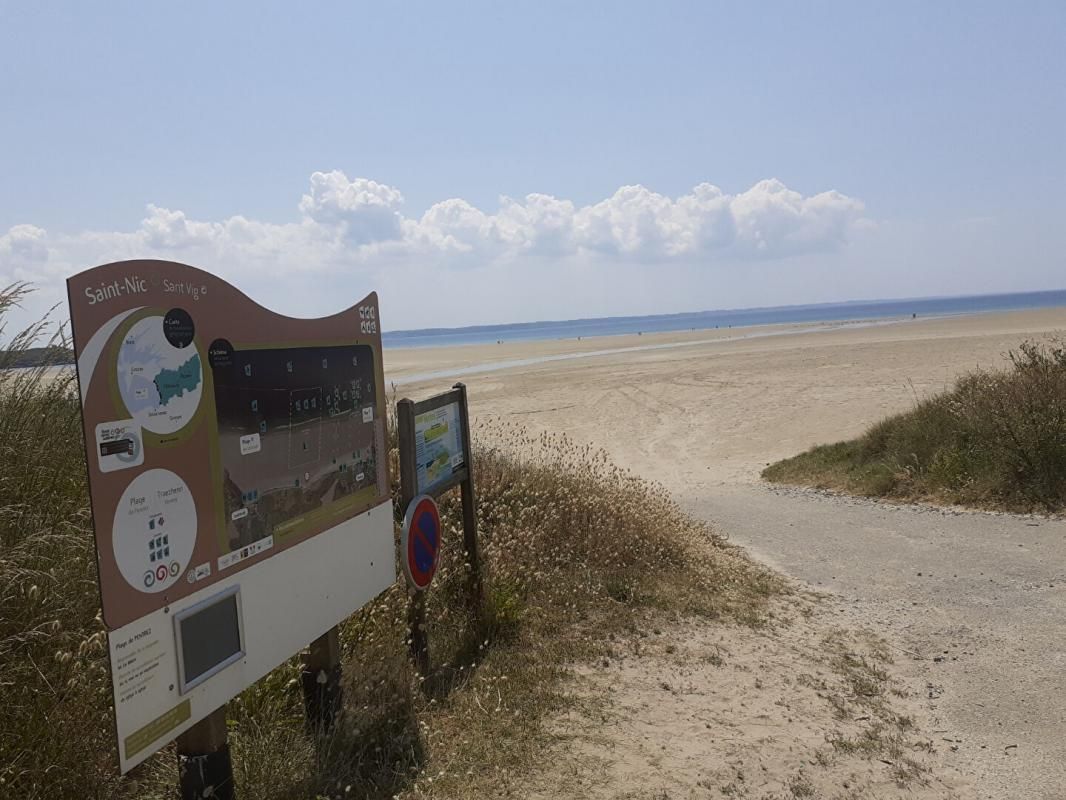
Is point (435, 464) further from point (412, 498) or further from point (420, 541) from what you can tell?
point (420, 541)

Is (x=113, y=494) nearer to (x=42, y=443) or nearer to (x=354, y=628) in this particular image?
(x=42, y=443)

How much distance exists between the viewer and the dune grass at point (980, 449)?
9.54 meters

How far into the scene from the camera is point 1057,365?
429 inches

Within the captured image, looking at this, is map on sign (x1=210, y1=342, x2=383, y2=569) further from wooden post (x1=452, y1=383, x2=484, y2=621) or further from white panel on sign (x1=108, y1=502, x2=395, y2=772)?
wooden post (x1=452, y1=383, x2=484, y2=621)

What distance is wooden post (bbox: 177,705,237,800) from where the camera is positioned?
9.45ft

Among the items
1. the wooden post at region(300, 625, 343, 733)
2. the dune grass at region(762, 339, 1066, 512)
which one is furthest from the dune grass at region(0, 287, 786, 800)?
the dune grass at region(762, 339, 1066, 512)

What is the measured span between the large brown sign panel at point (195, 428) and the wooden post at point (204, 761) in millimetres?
550

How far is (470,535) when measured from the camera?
5543 millimetres

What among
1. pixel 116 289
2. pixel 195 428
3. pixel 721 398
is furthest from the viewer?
pixel 721 398

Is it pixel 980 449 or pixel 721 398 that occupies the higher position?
pixel 980 449

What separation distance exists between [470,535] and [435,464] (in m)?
0.69

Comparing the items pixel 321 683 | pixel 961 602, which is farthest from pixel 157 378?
pixel 961 602

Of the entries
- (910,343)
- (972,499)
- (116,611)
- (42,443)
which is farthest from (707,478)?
(910,343)

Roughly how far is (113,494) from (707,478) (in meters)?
13.1
